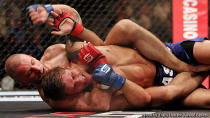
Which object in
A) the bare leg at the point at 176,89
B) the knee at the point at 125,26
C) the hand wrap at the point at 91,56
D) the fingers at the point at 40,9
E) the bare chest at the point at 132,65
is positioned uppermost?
the fingers at the point at 40,9

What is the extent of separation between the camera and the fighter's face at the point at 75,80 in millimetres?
1345

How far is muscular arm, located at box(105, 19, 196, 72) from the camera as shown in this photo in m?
1.55

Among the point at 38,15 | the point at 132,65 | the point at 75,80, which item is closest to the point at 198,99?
the point at 132,65

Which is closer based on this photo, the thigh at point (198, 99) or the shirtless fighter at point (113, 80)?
the shirtless fighter at point (113, 80)

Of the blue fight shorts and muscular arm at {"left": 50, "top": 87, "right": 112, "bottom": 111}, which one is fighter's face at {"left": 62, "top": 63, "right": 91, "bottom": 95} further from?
the blue fight shorts

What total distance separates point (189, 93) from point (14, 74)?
35.5 inches

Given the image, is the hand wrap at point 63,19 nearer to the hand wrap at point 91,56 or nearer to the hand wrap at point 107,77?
the hand wrap at point 91,56

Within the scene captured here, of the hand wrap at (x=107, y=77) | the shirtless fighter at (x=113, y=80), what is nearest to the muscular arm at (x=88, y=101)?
the shirtless fighter at (x=113, y=80)

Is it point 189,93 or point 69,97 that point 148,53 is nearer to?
point 189,93

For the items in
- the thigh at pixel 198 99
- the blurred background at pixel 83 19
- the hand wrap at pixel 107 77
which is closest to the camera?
the hand wrap at pixel 107 77

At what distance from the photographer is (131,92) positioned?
1377mm

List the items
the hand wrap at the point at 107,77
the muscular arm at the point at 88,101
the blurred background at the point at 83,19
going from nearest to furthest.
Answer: the hand wrap at the point at 107,77 → the muscular arm at the point at 88,101 → the blurred background at the point at 83,19

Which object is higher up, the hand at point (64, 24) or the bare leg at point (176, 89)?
the hand at point (64, 24)

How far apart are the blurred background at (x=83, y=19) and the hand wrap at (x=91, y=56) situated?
1593 mm
